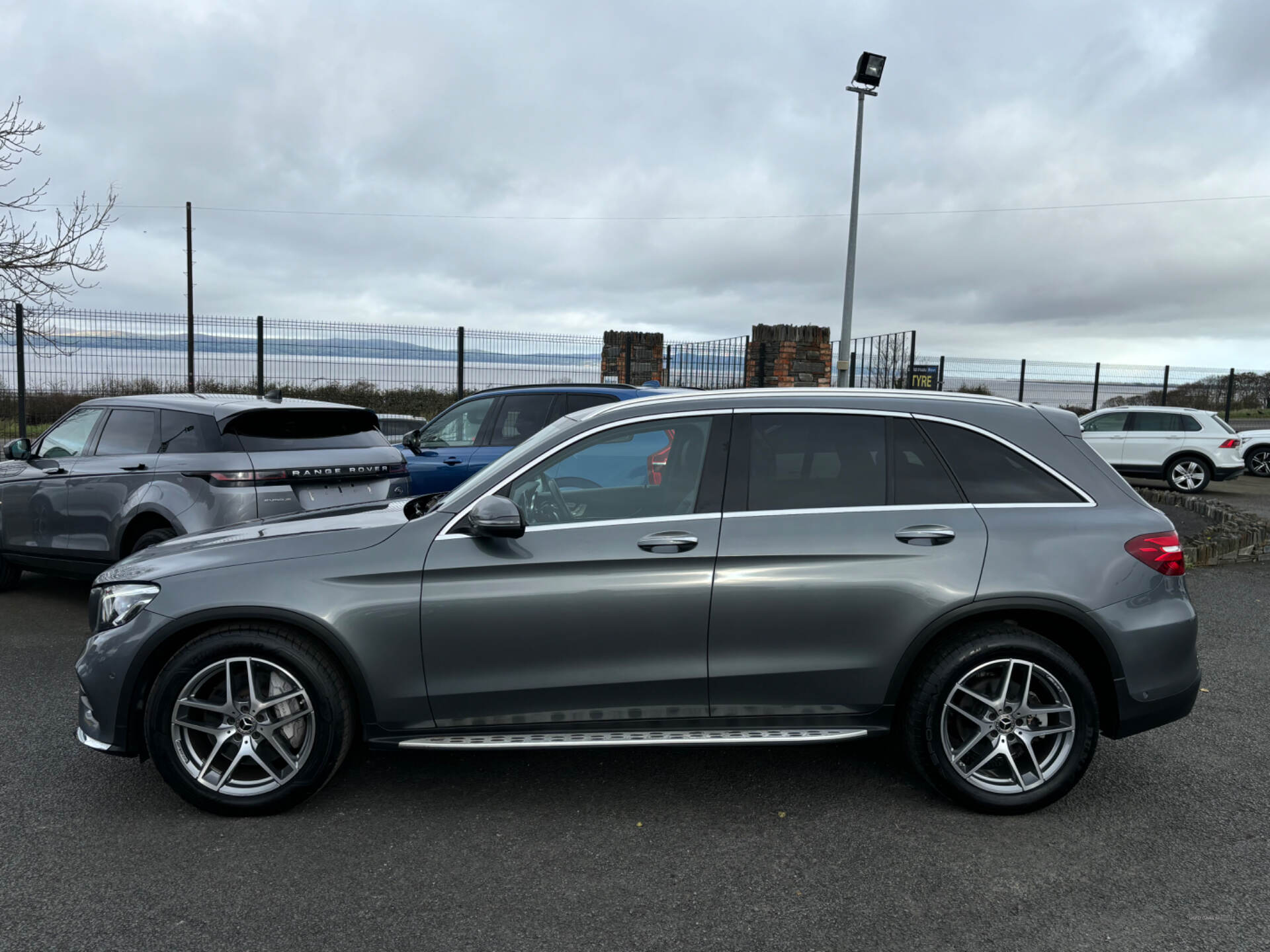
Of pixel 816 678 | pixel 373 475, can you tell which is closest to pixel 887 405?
pixel 816 678

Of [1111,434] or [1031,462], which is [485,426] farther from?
[1111,434]

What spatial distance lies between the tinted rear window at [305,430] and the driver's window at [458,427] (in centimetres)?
178

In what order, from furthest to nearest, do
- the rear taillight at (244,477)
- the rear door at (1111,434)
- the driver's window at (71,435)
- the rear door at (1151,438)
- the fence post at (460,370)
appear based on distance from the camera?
1. the rear door at (1111,434)
2. the fence post at (460,370)
3. the rear door at (1151,438)
4. the driver's window at (71,435)
5. the rear taillight at (244,477)

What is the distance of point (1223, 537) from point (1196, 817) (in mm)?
6307

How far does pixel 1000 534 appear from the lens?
3631 mm

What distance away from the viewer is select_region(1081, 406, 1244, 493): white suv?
15969 mm

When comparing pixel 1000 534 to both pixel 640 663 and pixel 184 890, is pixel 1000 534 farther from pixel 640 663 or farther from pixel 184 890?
pixel 184 890

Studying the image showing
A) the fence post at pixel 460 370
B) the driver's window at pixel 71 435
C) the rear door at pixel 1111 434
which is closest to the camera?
the driver's window at pixel 71 435

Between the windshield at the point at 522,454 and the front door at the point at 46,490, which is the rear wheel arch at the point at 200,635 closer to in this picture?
the windshield at the point at 522,454

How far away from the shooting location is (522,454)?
3.77 metres

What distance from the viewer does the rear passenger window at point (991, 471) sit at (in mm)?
3727

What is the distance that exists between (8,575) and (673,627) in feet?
21.9

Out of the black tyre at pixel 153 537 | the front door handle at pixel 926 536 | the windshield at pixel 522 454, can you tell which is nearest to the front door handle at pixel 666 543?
the windshield at pixel 522 454

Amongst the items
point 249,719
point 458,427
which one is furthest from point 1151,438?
point 249,719
